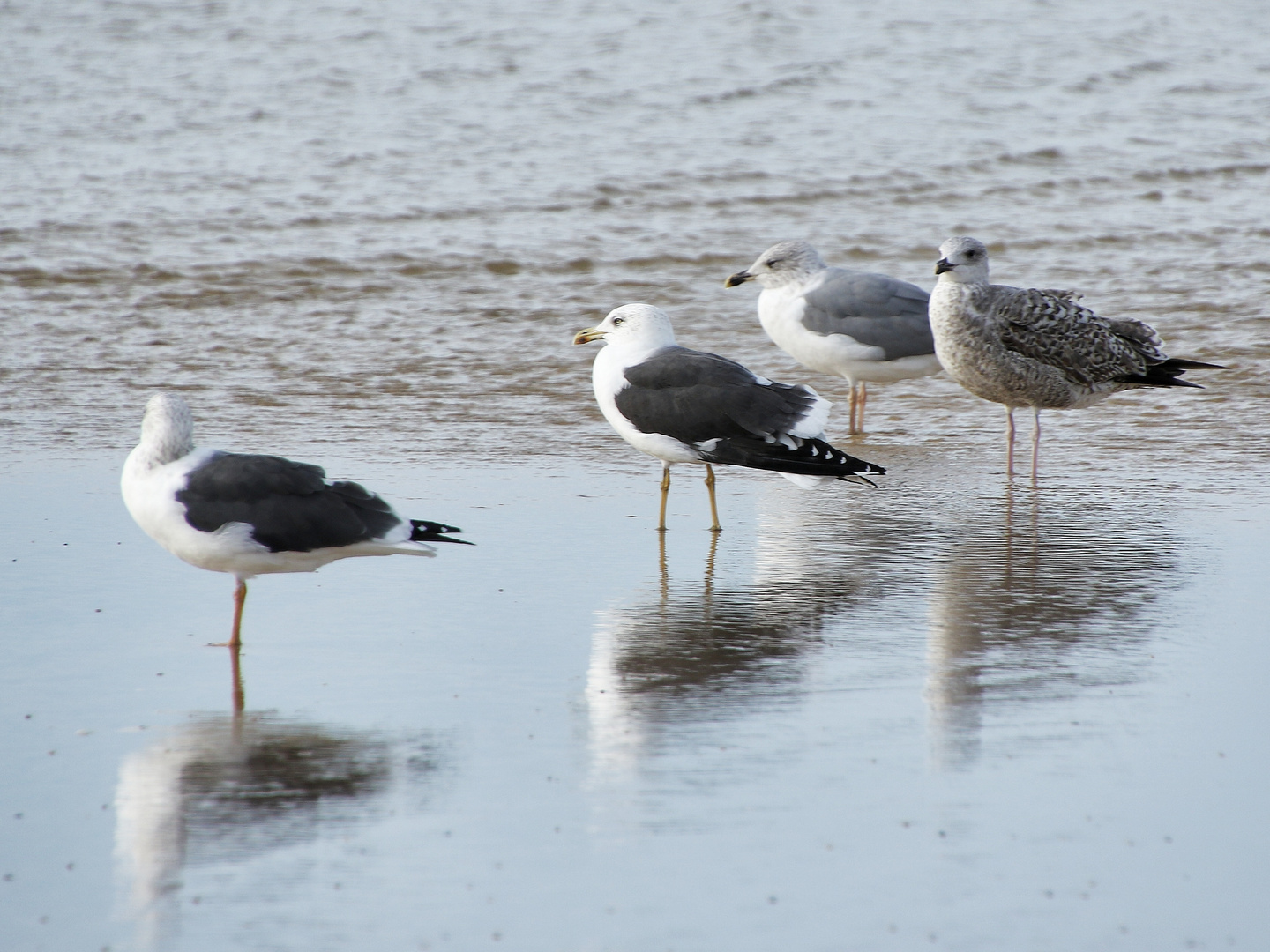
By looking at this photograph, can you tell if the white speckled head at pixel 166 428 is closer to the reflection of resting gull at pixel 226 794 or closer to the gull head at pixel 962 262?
the reflection of resting gull at pixel 226 794

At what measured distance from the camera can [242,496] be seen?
4.50m

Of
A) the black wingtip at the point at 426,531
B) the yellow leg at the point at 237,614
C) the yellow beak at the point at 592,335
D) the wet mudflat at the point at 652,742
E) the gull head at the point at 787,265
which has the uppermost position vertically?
the gull head at the point at 787,265

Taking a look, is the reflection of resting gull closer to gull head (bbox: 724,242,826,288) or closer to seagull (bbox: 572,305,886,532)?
seagull (bbox: 572,305,886,532)

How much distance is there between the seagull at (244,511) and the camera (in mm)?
4477

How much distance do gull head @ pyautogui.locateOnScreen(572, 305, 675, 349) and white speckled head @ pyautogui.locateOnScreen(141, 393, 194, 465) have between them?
6.92ft

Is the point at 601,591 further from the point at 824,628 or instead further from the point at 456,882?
the point at 456,882

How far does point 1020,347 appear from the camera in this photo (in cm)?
727

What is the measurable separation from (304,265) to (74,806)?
10.3 metres

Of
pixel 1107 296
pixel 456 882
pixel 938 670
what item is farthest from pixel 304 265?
pixel 456 882

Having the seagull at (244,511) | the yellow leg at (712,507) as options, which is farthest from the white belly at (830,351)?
the seagull at (244,511)

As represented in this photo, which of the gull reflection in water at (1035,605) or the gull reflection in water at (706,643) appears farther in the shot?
the gull reflection in water at (1035,605)

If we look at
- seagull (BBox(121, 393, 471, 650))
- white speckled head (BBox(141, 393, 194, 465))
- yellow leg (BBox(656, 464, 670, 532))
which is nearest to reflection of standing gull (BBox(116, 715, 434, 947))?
seagull (BBox(121, 393, 471, 650))

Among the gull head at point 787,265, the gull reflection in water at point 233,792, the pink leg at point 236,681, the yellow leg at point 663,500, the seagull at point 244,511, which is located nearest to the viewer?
the gull reflection in water at point 233,792

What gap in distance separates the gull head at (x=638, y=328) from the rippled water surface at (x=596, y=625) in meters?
0.73
